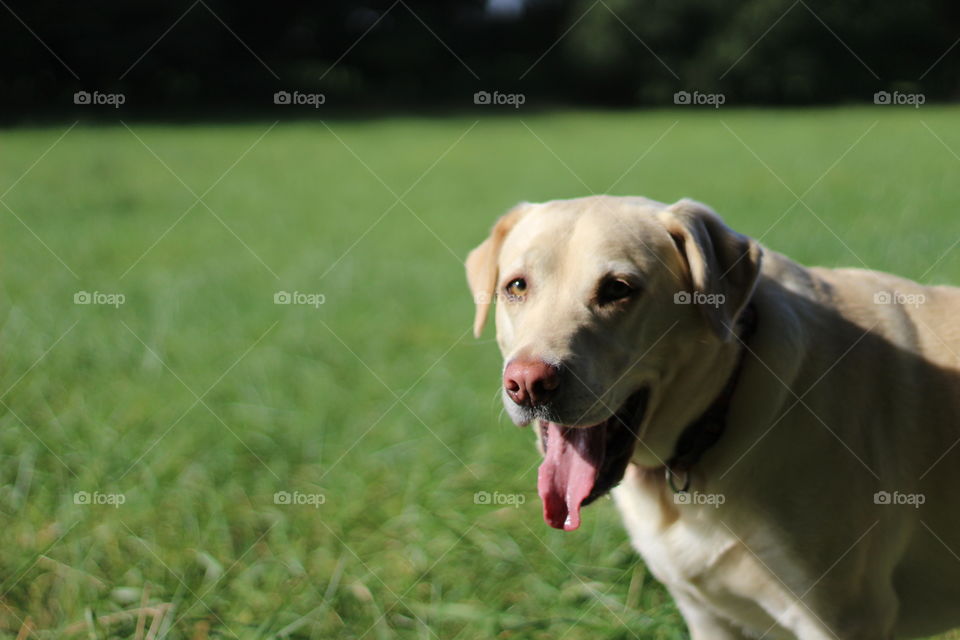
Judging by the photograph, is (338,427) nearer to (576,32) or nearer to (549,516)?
(549,516)

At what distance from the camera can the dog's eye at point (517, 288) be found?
295 centimetres

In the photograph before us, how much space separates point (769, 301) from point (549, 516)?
3.05 ft

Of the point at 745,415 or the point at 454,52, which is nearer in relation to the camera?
the point at 745,415

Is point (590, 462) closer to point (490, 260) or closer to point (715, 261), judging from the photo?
point (715, 261)

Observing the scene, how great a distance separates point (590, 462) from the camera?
275 cm

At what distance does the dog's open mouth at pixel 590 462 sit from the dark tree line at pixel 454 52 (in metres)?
21.9

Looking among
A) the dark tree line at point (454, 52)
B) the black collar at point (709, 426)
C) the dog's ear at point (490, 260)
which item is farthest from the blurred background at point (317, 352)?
the dark tree line at point (454, 52)

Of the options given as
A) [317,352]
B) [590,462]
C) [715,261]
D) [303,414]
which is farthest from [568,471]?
[317,352]

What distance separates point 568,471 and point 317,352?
3775 millimetres

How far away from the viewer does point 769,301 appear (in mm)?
2773

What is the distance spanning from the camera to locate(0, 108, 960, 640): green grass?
3455 millimetres

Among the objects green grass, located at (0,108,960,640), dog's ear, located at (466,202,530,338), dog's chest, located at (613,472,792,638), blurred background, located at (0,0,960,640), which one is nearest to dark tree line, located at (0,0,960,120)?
blurred background, located at (0,0,960,640)

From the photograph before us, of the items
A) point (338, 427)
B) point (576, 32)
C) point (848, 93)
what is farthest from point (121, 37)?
point (338, 427)

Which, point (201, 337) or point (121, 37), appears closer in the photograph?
point (201, 337)
